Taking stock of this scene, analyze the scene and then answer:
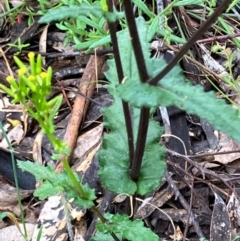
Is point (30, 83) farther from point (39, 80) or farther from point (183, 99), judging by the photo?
point (183, 99)

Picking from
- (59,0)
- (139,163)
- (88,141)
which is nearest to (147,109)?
(139,163)

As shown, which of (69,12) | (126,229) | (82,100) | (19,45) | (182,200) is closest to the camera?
(69,12)

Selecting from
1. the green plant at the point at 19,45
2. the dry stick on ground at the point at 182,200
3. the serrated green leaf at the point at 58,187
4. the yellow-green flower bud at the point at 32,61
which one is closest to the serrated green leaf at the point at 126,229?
the serrated green leaf at the point at 58,187

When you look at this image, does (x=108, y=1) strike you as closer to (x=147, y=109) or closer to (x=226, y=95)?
(x=147, y=109)

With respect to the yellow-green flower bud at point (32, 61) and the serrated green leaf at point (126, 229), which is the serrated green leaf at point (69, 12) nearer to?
the yellow-green flower bud at point (32, 61)

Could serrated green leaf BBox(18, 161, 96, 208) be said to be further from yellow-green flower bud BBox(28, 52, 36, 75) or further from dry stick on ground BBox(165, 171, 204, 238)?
dry stick on ground BBox(165, 171, 204, 238)

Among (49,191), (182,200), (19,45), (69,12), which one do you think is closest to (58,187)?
(49,191)
